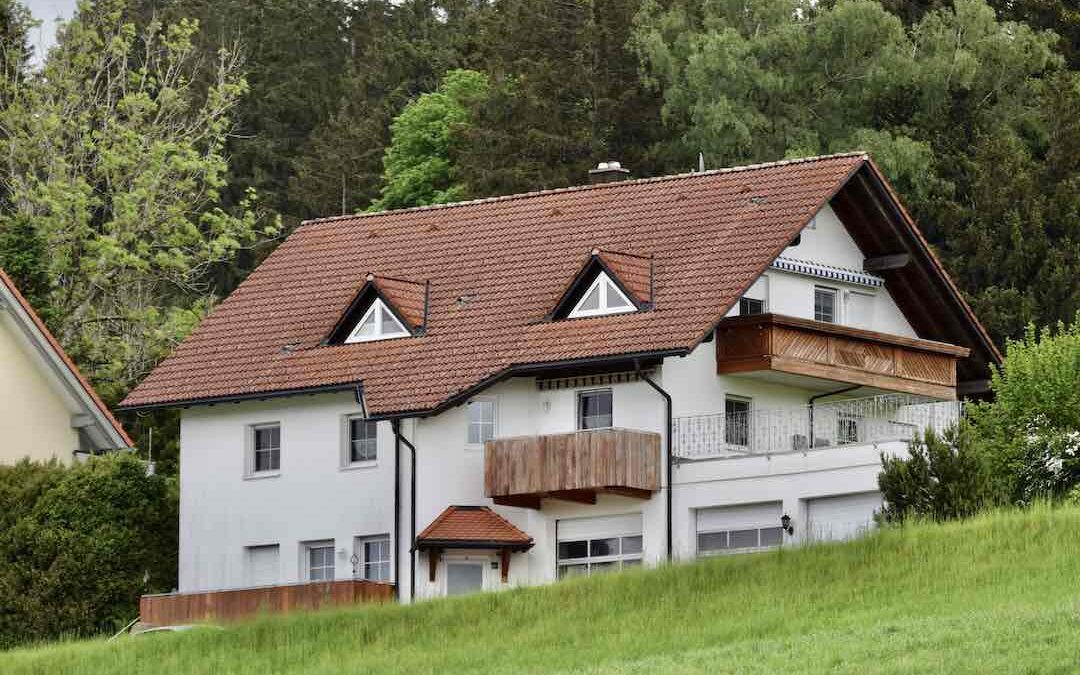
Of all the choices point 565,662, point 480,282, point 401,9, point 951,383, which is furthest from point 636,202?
point 401,9

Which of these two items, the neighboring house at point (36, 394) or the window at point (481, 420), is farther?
the neighboring house at point (36, 394)

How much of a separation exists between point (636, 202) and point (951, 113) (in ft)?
77.2

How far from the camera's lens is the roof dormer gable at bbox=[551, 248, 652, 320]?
6075 centimetres

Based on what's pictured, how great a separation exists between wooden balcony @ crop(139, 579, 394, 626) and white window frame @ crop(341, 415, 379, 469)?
10.9ft

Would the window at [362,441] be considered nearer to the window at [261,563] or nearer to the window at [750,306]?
the window at [261,563]

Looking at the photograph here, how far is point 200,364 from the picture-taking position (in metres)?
65.7

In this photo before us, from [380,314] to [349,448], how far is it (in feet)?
10.1

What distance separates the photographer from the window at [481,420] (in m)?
61.7

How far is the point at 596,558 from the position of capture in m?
60.0

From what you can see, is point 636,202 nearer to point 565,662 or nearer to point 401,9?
point 565,662

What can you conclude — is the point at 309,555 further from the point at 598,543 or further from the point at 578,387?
the point at 578,387

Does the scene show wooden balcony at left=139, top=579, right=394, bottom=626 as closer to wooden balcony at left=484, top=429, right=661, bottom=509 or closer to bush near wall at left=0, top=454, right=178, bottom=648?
bush near wall at left=0, top=454, right=178, bottom=648

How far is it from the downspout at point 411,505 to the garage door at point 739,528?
5.71 metres

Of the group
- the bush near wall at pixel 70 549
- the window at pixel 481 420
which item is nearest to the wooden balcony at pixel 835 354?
the window at pixel 481 420
